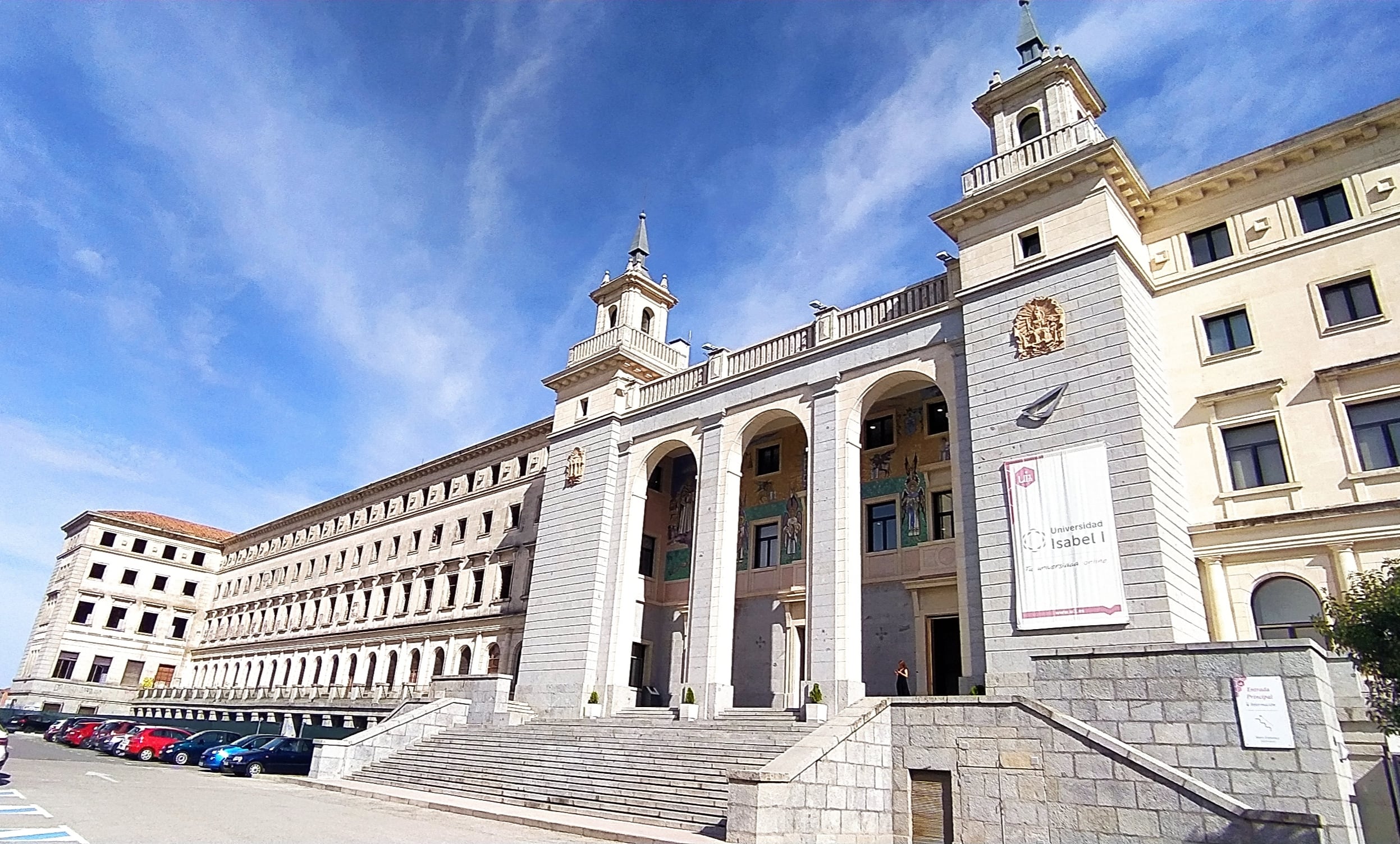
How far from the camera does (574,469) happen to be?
106 ft

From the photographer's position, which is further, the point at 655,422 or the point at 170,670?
the point at 170,670

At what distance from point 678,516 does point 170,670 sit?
57.5 m

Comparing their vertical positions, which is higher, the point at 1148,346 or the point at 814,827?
the point at 1148,346

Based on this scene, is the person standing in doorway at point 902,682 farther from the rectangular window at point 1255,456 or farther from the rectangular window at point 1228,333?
the rectangular window at point 1228,333

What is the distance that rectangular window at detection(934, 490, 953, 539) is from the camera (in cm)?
2464

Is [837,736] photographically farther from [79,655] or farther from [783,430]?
[79,655]

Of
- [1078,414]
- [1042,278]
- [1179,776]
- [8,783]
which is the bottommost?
[8,783]

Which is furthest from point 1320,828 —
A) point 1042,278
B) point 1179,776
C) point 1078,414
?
point 1042,278

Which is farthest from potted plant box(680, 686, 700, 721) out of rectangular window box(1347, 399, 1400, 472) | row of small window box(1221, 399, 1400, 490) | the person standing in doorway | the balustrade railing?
rectangular window box(1347, 399, 1400, 472)

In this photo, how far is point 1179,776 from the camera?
516 inches

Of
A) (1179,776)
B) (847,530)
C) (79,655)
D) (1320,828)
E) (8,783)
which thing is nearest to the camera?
(1320,828)

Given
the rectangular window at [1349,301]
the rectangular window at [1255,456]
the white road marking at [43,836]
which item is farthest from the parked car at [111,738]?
the rectangular window at [1349,301]

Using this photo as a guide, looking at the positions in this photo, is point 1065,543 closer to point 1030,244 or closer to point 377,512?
point 1030,244

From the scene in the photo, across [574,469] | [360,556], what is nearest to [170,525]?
[360,556]
